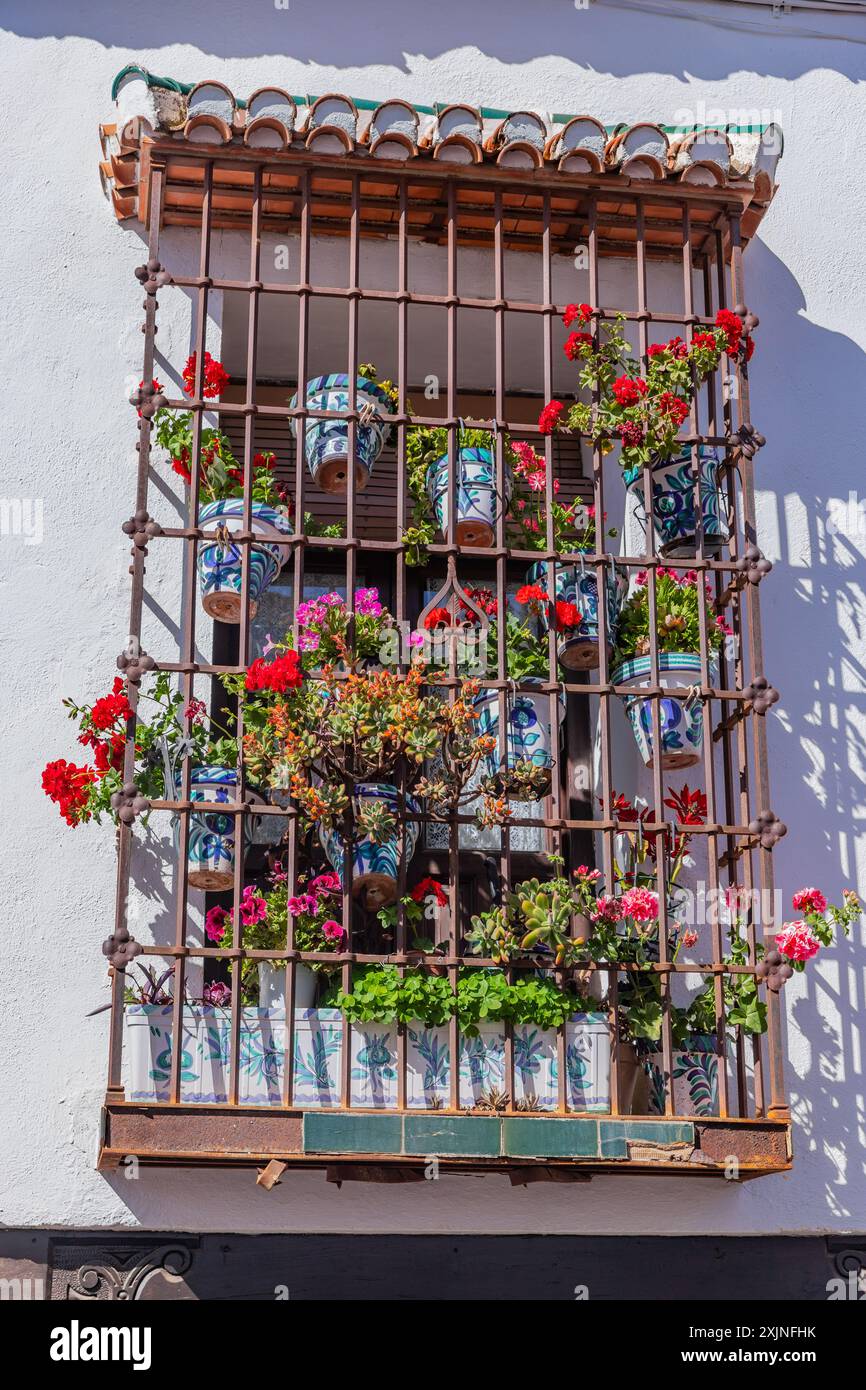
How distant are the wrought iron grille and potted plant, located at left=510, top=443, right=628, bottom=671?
0.29 ft

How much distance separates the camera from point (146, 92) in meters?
6.66

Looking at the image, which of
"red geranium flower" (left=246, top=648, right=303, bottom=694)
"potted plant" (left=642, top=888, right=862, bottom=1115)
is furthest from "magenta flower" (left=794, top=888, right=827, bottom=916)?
"red geranium flower" (left=246, top=648, right=303, bottom=694)

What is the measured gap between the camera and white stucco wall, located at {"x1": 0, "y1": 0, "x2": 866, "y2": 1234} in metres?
6.11

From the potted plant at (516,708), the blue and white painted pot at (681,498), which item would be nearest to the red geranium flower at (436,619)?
the potted plant at (516,708)

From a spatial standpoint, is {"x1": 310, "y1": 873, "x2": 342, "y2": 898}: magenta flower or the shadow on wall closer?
{"x1": 310, "y1": 873, "x2": 342, "y2": 898}: magenta flower

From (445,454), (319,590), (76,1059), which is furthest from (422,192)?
(76,1059)

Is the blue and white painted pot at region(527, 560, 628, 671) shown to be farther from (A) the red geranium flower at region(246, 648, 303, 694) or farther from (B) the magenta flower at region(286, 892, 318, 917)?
(B) the magenta flower at region(286, 892, 318, 917)

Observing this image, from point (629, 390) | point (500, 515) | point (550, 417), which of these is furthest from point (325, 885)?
point (629, 390)

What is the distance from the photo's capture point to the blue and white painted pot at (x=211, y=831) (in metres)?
6.16

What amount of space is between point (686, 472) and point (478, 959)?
6.10 feet

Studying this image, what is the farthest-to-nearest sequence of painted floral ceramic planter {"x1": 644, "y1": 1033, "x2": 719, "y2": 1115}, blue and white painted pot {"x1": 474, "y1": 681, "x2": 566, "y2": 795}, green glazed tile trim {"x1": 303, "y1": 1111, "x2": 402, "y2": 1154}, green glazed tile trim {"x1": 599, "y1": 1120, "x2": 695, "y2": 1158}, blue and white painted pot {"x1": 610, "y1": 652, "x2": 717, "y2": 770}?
blue and white painted pot {"x1": 610, "y1": 652, "x2": 717, "y2": 770}
blue and white painted pot {"x1": 474, "y1": 681, "x2": 566, "y2": 795}
painted floral ceramic planter {"x1": 644, "y1": 1033, "x2": 719, "y2": 1115}
green glazed tile trim {"x1": 599, "y1": 1120, "x2": 695, "y2": 1158}
green glazed tile trim {"x1": 303, "y1": 1111, "x2": 402, "y2": 1154}

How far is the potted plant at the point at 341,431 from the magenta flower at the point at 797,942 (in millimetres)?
1987

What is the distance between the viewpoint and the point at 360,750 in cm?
605

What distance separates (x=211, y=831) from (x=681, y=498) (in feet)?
6.43
